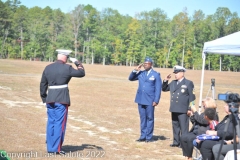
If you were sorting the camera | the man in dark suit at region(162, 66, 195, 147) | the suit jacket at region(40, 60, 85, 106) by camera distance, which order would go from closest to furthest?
1. the camera
2. the suit jacket at region(40, 60, 85, 106)
3. the man in dark suit at region(162, 66, 195, 147)

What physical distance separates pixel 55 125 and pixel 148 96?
8.93 ft

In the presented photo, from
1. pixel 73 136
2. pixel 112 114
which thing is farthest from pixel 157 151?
pixel 112 114

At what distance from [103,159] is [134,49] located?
80.3 m

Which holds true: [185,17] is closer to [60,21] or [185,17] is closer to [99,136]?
[60,21]

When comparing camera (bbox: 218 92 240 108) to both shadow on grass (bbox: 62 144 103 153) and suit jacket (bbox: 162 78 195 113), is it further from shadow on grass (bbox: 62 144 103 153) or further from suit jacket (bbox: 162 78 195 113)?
shadow on grass (bbox: 62 144 103 153)

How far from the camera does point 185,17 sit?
91000mm

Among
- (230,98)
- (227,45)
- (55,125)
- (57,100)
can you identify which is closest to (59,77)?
(57,100)

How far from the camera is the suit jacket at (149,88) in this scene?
9062mm

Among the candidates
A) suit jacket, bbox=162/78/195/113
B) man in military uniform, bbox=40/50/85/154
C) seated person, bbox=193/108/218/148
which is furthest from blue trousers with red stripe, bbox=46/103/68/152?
suit jacket, bbox=162/78/195/113

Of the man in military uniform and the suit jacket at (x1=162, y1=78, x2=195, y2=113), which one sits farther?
the suit jacket at (x1=162, y1=78, x2=195, y2=113)

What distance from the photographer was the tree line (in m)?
86.0

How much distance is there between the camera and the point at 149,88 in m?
9.11

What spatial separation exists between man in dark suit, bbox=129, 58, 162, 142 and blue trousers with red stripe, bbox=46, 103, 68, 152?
2.50m

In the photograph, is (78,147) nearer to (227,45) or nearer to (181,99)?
(181,99)
